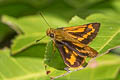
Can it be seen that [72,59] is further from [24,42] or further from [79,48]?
[24,42]

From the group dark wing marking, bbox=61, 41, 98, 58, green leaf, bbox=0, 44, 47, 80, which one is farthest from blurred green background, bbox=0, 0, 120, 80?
dark wing marking, bbox=61, 41, 98, 58

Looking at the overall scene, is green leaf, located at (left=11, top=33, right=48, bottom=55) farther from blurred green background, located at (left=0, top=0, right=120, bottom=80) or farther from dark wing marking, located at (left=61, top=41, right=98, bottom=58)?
dark wing marking, located at (left=61, top=41, right=98, bottom=58)

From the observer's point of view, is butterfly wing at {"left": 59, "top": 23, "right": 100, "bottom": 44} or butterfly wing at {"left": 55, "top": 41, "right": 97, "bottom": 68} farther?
butterfly wing at {"left": 59, "top": 23, "right": 100, "bottom": 44}

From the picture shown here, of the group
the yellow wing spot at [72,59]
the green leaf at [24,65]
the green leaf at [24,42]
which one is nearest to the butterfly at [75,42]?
the yellow wing spot at [72,59]

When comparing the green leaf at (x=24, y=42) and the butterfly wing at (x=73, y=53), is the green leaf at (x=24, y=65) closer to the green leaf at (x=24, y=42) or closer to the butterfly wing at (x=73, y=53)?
the green leaf at (x=24, y=42)

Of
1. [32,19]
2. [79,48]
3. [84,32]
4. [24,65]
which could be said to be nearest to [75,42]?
[79,48]

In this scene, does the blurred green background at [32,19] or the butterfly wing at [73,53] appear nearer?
the butterfly wing at [73,53]

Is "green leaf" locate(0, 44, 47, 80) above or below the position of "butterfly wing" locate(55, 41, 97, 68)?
below
